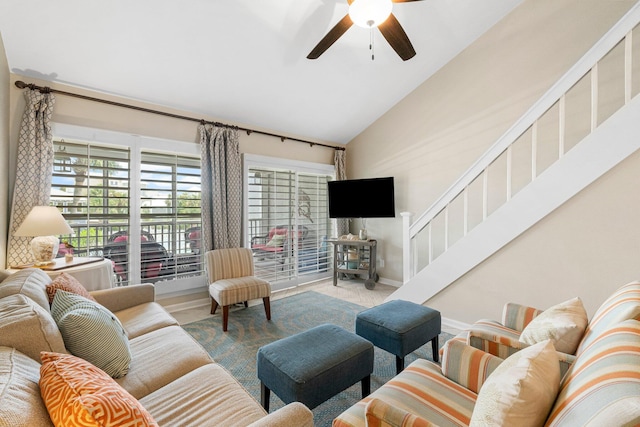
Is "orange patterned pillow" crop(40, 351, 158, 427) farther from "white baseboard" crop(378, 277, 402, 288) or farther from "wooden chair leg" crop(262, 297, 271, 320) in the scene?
"white baseboard" crop(378, 277, 402, 288)

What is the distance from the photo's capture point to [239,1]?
2.37 meters

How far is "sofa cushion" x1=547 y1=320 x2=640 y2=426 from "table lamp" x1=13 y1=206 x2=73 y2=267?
3.02m

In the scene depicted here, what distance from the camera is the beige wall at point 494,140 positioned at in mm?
2129

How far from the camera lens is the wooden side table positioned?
2157 mm

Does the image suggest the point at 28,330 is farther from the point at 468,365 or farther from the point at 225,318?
the point at 225,318

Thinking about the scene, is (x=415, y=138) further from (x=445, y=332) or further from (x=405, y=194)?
(x=445, y=332)

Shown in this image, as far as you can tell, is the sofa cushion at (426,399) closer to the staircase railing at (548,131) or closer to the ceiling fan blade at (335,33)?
the staircase railing at (548,131)

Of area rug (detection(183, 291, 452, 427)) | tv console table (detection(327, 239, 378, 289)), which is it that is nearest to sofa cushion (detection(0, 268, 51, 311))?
area rug (detection(183, 291, 452, 427))

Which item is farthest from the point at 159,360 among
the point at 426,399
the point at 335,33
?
the point at 335,33

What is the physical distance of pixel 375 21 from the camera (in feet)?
6.12

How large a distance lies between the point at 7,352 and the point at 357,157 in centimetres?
464

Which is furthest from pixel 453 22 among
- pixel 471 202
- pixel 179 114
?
pixel 179 114

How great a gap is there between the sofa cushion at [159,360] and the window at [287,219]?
2178 millimetres

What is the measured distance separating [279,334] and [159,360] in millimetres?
1427
